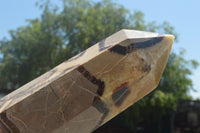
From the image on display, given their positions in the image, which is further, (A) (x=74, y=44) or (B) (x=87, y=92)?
(A) (x=74, y=44)

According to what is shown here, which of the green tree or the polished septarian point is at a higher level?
the polished septarian point

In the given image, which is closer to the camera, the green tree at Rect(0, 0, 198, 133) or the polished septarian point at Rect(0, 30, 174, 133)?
the polished septarian point at Rect(0, 30, 174, 133)

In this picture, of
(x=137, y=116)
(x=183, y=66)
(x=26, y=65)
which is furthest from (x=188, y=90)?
(x=26, y=65)

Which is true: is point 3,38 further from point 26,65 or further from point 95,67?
point 95,67

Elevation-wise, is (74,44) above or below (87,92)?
below
